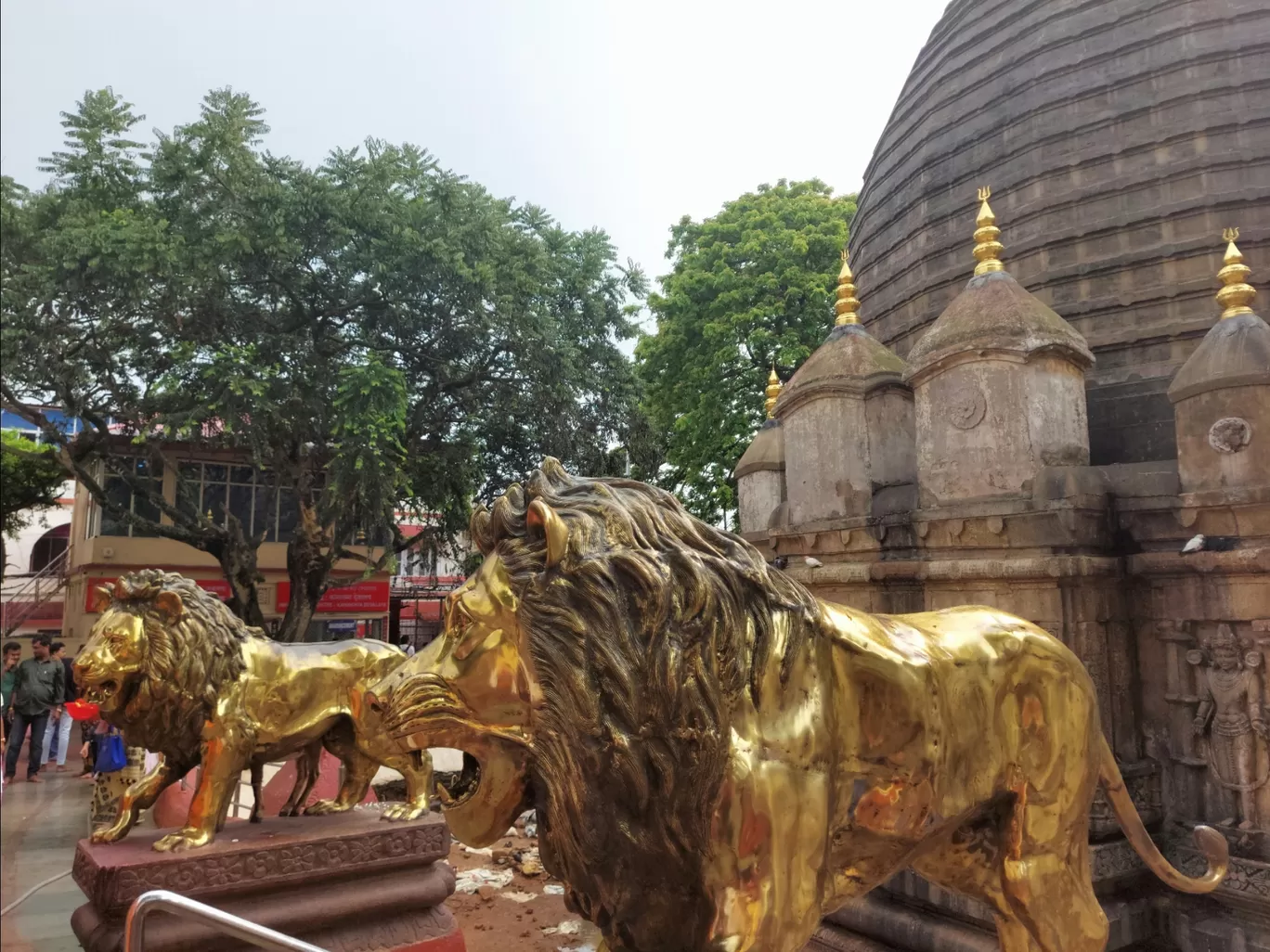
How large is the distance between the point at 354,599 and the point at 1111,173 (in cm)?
1960

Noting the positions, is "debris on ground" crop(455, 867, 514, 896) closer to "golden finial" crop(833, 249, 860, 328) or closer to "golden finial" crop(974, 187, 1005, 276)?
"golden finial" crop(833, 249, 860, 328)

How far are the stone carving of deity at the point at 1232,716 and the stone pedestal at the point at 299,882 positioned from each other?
14.3 feet

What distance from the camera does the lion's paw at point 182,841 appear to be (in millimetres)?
4074

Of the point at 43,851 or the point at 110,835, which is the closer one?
the point at 110,835

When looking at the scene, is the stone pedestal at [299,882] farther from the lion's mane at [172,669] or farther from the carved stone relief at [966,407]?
the carved stone relief at [966,407]

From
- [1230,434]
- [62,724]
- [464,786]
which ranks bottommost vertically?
[62,724]

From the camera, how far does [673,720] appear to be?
179 centimetres

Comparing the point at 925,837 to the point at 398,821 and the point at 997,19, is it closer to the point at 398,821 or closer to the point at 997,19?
the point at 398,821

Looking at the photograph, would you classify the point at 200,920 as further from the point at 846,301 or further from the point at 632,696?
the point at 846,301

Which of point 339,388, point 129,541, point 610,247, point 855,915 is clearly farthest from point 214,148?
point 855,915

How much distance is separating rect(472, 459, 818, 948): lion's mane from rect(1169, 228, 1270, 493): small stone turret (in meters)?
4.19

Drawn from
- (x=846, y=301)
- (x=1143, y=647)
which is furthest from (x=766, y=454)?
(x=1143, y=647)

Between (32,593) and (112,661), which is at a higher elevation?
(112,661)

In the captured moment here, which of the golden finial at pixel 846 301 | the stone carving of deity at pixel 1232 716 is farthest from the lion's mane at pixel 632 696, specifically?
the golden finial at pixel 846 301
